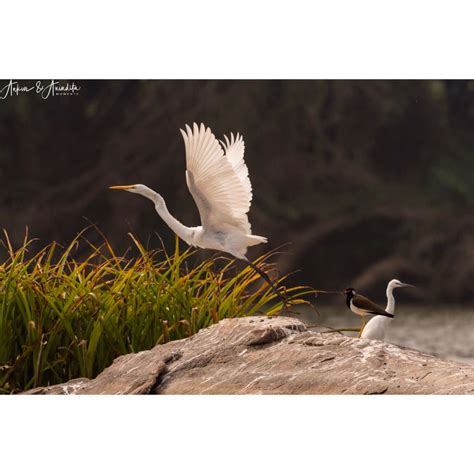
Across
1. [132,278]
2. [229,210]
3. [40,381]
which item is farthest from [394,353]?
[40,381]

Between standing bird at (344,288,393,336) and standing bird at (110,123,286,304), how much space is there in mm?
478

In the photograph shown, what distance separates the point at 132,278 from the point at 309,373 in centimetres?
160

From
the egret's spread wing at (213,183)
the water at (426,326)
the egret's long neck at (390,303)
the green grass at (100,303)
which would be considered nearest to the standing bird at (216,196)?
the egret's spread wing at (213,183)

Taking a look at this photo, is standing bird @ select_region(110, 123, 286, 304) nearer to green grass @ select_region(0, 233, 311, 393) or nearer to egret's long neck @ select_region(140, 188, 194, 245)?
egret's long neck @ select_region(140, 188, 194, 245)

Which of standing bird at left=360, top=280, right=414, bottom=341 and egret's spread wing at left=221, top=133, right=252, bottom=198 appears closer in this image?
standing bird at left=360, top=280, right=414, bottom=341

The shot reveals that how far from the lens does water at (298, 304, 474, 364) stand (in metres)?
6.67

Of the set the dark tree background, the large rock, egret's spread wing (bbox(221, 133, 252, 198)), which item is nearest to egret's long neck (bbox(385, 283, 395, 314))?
the large rock

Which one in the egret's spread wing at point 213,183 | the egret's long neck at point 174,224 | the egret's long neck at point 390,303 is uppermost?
the egret's spread wing at point 213,183

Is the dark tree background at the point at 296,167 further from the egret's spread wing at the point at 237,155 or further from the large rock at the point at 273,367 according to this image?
the large rock at the point at 273,367

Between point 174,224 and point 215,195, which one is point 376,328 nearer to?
point 215,195

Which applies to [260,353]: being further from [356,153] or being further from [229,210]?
[356,153]

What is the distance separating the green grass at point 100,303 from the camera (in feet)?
19.7

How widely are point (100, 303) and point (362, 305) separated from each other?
1858 millimetres

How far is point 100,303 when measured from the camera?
241 inches
